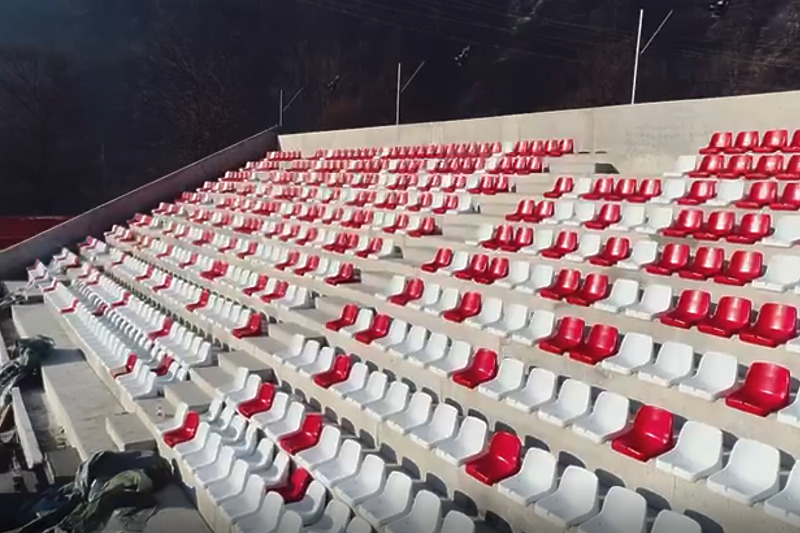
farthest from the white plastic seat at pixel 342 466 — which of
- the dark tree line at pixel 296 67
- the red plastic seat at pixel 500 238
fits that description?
the dark tree line at pixel 296 67

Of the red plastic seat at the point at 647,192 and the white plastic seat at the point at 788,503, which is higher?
the red plastic seat at the point at 647,192

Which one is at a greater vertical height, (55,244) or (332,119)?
(332,119)

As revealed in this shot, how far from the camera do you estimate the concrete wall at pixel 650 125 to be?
315 inches

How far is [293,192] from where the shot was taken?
1352 centimetres

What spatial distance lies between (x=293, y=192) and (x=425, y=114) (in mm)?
26685

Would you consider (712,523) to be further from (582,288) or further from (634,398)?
(582,288)

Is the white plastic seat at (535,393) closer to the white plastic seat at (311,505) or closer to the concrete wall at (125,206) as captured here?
the white plastic seat at (311,505)

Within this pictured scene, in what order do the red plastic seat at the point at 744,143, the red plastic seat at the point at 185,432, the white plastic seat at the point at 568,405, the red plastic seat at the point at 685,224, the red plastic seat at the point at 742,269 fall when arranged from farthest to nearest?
the red plastic seat at the point at 744,143, the red plastic seat at the point at 685,224, the red plastic seat at the point at 185,432, the red plastic seat at the point at 742,269, the white plastic seat at the point at 568,405

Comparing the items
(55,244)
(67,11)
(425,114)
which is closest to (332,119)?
(425,114)

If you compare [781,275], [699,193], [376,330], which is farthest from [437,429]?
[699,193]

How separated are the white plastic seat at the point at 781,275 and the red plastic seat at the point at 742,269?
95mm

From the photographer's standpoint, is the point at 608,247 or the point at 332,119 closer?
the point at 608,247

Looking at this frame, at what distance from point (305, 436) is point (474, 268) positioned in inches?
110

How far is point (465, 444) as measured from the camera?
442 cm
